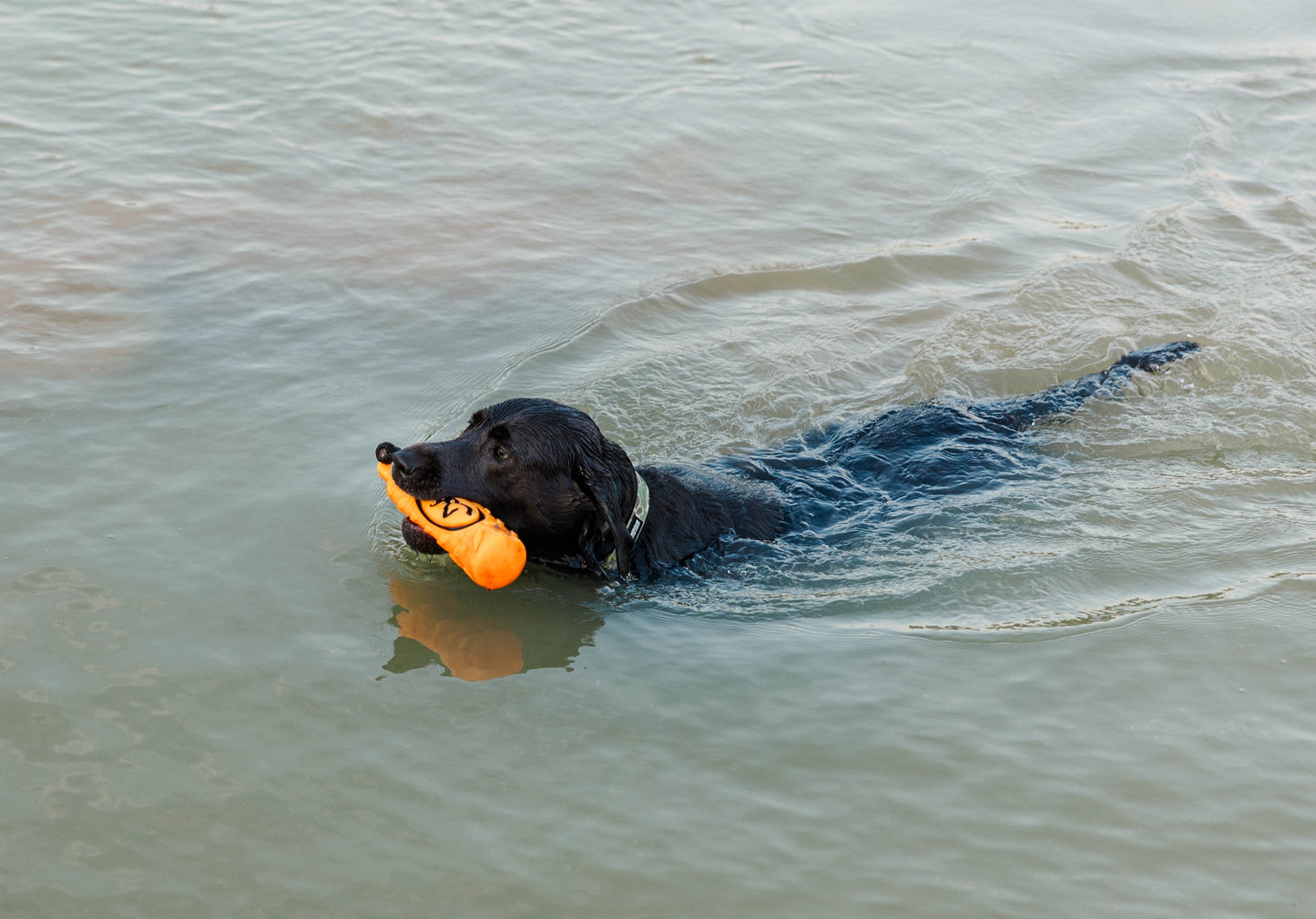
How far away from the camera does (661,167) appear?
11648 mm

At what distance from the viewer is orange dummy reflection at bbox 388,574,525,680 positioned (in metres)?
5.19

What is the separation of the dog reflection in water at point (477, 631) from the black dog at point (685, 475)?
0.29 metres

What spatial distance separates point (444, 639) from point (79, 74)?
378 inches

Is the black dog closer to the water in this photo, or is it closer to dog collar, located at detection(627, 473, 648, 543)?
dog collar, located at detection(627, 473, 648, 543)

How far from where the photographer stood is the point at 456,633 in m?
5.43

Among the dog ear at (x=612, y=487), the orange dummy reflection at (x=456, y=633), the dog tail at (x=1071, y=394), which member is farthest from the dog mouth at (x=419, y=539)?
the dog tail at (x=1071, y=394)

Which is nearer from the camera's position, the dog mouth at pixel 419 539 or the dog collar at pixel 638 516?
the dog mouth at pixel 419 539

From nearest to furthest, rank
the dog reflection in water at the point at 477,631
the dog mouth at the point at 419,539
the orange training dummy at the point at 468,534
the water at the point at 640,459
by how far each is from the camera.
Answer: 1. the water at the point at 640,459
2. the dog reflection in water at the point at 477,631
3. the orange training dummy at the point at 468,534
4. the dog mouth at the point at 419,539

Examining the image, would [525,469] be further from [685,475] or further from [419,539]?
[685,475]

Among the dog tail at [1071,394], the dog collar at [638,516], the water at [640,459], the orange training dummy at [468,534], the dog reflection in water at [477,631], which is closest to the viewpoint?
the water at [640,459]

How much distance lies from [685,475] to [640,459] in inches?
44.6

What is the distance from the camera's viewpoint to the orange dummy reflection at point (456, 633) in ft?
17.0

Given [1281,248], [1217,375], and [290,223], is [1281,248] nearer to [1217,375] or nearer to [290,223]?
[1217,375]

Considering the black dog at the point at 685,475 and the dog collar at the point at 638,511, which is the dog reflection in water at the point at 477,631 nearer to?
the black dog at the point at 685,475
